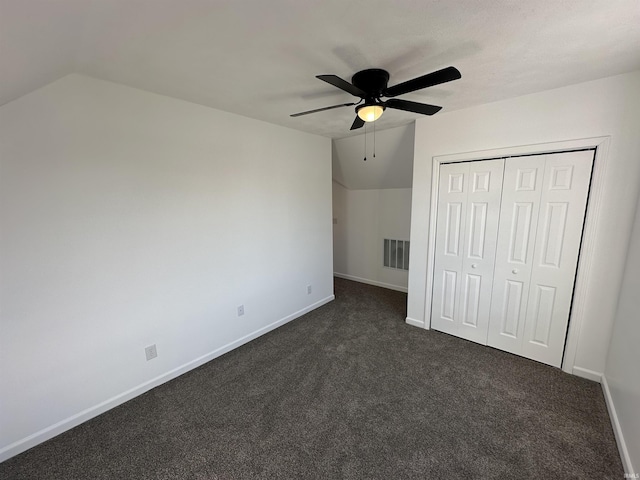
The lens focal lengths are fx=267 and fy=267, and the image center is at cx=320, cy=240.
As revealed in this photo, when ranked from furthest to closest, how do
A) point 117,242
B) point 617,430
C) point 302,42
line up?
point 117,242
point 617,430
point 302,42

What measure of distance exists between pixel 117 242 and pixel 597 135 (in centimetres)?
381

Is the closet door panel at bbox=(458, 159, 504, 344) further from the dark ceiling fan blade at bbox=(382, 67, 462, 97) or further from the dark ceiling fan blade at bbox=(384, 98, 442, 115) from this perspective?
the dark ceiling fan blade at bbox=(382, 67, 462, 97)

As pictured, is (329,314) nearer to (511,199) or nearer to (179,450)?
(179,450)

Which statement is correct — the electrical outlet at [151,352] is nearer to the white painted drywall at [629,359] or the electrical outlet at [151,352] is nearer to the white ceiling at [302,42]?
the white ceiling at [302,42]

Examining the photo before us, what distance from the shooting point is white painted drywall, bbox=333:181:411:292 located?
14.8 ft

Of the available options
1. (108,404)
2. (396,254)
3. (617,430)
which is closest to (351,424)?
(617,430)

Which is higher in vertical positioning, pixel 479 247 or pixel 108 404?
pixel 479 247

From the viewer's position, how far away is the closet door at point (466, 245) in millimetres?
2670

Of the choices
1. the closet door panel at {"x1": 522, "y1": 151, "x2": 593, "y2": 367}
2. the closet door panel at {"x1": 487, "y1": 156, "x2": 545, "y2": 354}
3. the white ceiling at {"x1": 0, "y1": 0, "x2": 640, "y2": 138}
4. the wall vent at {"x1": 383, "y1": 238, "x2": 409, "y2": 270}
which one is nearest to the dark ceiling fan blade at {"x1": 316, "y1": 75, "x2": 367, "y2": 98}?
the white ceiling at {"x1": 0, "y1": 0, "x2": 640, "y2": 138}

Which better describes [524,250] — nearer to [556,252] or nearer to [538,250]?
[538,250]

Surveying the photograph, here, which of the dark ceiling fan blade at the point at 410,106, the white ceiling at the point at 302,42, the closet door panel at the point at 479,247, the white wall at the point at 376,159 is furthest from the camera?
the white wall at the point at 376,159

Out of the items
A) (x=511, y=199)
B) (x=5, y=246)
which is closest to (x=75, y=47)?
(x=5, y=246)

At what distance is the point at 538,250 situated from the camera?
2441 mm

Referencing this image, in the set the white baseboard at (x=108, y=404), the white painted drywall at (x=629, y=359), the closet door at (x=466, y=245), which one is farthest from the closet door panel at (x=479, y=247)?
the white baseboard at (x=108, y=404)
